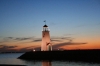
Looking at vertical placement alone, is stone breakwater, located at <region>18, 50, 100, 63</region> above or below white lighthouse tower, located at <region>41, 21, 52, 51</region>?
below

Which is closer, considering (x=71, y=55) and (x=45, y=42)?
(x=71, y=55)

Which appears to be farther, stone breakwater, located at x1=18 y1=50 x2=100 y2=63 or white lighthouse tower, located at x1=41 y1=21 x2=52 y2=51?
white lighthouse tower, located at x1=41 y1=21 x2=52 y2=51

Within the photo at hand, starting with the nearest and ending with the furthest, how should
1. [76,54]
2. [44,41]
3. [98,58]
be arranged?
[98,58], [76,54], [44,41]

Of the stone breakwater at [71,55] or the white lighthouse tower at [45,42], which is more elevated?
the white lighthouse tower at [45,42]

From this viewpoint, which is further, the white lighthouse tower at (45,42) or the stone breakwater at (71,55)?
the white lighthouse tower at (45,42)

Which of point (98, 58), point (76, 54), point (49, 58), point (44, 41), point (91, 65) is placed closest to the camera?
point (91, 65)

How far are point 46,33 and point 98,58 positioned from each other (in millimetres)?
17558

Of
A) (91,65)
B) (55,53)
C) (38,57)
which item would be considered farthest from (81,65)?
(38,57)

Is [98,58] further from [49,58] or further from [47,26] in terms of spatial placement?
[47,26]

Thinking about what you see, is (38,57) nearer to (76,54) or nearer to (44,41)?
(44,41)

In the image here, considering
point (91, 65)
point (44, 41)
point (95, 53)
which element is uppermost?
point (44, 41)

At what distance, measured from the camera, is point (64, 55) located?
45312 mm

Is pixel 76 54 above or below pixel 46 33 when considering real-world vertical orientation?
below

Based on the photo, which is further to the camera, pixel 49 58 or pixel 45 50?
pixel 45 50
